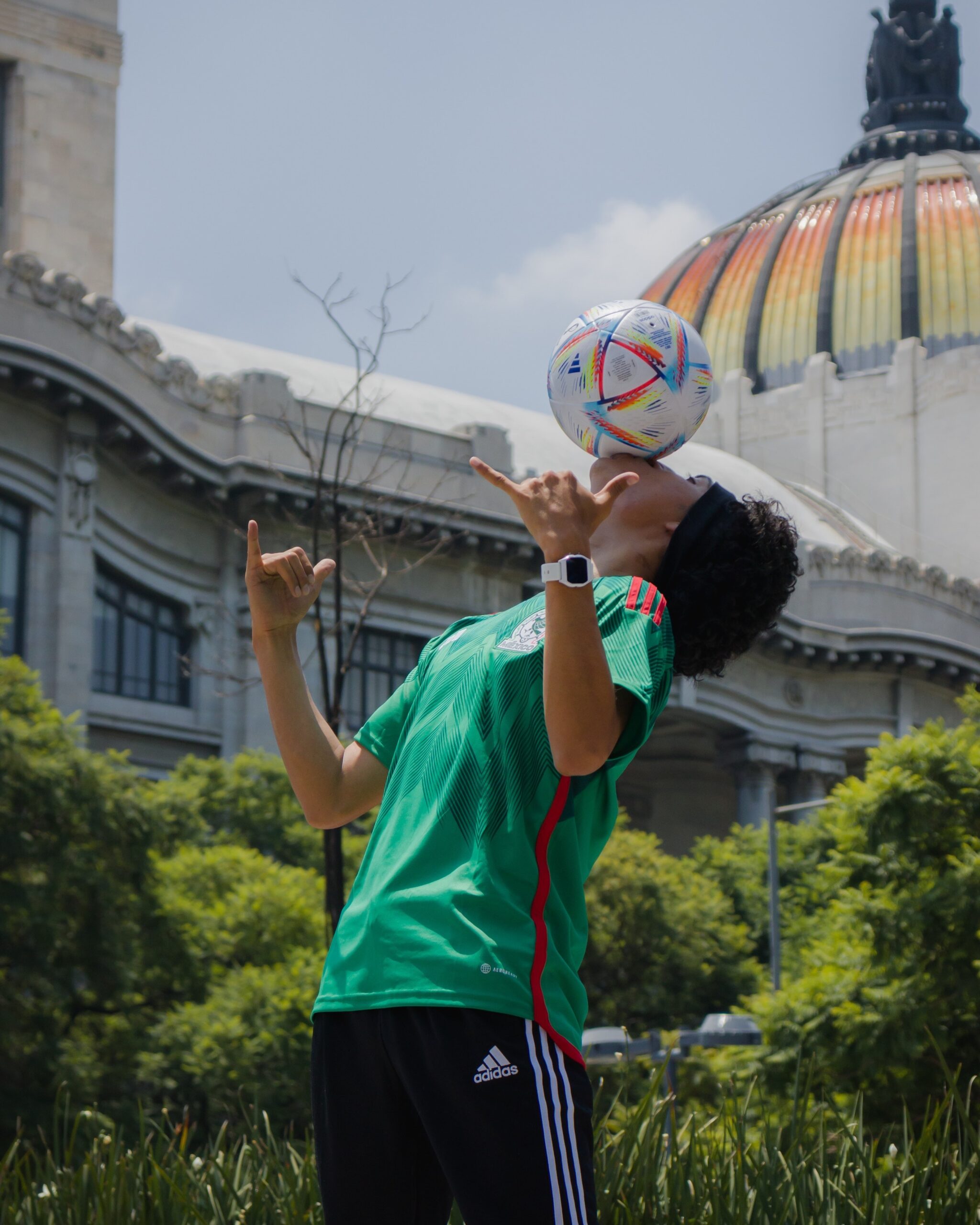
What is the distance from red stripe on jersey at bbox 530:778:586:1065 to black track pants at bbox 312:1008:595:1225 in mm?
22

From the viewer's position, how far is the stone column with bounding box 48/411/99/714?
2955cm

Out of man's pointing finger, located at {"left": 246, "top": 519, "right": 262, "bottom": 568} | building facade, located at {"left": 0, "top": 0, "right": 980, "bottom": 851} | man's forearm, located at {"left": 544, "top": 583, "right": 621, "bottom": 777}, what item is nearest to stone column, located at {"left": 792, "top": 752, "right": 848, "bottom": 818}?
building facade, located at {"left": 0, "top": 0, "right": 980, "bottom": 851}

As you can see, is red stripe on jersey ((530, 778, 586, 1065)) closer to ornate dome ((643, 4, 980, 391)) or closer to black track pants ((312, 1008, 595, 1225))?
black track pants ((312, 1008, 595, 1225))

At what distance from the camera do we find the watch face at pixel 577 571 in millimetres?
3158

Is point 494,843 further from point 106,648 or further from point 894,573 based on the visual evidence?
point 894,573

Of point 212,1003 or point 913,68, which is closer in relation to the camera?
point 212,1003

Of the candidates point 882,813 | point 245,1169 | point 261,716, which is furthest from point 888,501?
point 245,1169

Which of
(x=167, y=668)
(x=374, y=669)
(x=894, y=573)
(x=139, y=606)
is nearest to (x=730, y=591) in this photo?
(x=139, y=606)

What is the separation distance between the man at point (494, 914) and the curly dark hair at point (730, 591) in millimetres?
84

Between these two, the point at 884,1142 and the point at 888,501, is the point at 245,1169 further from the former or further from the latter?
the point at 888,501

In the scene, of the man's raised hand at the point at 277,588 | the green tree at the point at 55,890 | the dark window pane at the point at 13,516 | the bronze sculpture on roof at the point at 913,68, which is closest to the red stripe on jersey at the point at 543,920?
the man's raised hand at the point at 277,588

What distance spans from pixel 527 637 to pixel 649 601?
0.29m

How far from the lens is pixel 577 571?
125 inches

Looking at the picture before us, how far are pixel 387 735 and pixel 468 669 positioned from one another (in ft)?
1.26
